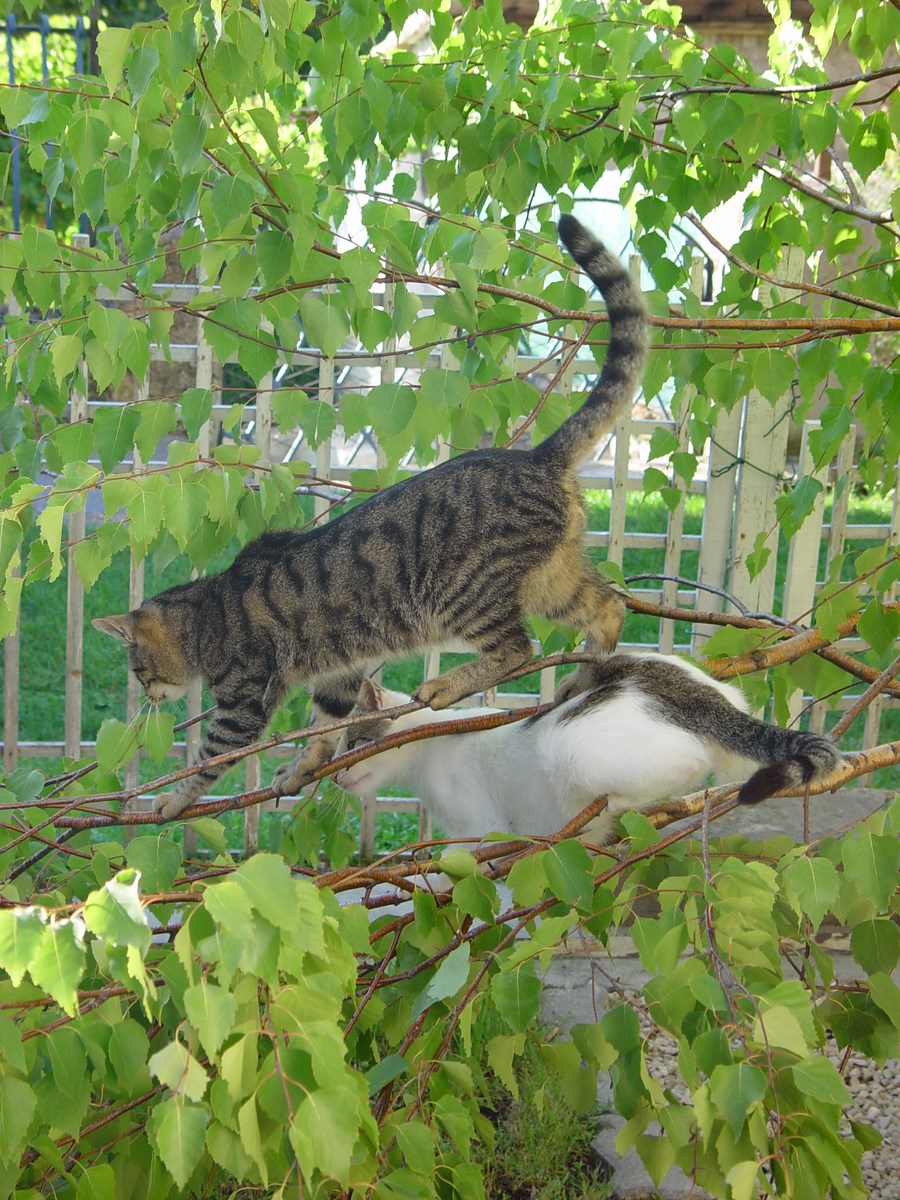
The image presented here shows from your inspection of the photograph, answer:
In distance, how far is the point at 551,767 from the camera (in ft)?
8.48

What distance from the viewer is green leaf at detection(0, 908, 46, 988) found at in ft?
3.10

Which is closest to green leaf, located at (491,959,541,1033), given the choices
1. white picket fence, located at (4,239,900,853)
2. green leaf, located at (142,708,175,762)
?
green leaf, located at (142,708,175,762)

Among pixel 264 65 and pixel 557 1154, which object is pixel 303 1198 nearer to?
pixel 264 65

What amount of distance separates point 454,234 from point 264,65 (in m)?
0.37

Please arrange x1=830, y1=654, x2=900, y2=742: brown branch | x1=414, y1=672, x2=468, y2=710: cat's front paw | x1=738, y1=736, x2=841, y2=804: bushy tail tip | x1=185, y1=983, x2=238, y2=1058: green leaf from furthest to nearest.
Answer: x1=414, y1=672, x2=468, y2=710: cat's front paw < x1=830, y1=654, x2=900, y2=742: brown branch < x1=738, y1=736, x2=841, y2=804: bushy tail tip < x1=185, y1=983, x2=238, y2=1058: green leaf

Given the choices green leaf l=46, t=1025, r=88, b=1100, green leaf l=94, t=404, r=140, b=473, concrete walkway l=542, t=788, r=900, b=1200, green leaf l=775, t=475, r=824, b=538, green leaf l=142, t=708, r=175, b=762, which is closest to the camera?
green leaf l=46, t=1025, r=88, b=1100

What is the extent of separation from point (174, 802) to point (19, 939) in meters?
1.54

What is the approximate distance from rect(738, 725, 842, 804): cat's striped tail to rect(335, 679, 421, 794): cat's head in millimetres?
997

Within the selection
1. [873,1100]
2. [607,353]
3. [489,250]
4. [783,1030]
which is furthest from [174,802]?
[873,1100]

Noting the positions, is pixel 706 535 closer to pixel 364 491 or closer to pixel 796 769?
pixel 364 491

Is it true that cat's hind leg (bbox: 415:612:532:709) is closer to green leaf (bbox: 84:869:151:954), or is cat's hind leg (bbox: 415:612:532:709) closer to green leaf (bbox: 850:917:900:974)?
green leaf (bbox: 850:917:900:974)

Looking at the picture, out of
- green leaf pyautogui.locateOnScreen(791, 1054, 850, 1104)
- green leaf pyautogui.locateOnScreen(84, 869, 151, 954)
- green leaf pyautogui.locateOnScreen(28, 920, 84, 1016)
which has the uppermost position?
green leaf pyautogui.locateOnScreen(84, 869, 151, 954)

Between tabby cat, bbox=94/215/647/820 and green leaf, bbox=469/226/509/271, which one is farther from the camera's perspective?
tabby cat, bbox=94/215/647/820

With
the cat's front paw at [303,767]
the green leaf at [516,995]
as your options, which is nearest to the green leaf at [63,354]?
the cat's front paw at [303,767]
